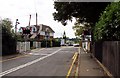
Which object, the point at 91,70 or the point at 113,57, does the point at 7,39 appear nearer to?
the point at 91,70

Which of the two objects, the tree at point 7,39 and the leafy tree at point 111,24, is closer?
the leafy tree at point 111,24

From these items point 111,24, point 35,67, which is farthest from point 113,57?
point 35,67

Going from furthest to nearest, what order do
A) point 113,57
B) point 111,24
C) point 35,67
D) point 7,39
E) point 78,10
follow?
point 7,39, point 78,10, point 35,67, point 111,24, point 113,57

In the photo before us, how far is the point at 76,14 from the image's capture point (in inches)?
1834

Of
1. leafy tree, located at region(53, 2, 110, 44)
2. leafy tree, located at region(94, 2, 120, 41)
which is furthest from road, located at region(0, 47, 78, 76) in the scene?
leafy tree, located at region(53, 2, 110, 44)

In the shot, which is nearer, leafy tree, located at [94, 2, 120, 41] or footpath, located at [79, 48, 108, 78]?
footpath, located at [79, 48, 108, 78]

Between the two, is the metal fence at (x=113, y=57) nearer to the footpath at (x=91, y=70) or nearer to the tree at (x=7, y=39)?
the footpath at (x=91, y=70)

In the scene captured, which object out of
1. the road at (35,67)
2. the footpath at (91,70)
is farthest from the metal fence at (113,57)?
the road at (35,67)

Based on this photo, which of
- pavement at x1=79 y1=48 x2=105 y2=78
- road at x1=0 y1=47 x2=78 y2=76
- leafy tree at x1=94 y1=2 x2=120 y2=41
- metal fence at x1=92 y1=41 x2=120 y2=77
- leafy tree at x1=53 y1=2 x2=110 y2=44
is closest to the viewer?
metal fence at x1=92 y1=41 x2=120 y2=77

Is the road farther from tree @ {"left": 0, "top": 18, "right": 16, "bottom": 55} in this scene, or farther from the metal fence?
tree @ {"left": 0, "top": 18, "right": 16, "bottom": 55}

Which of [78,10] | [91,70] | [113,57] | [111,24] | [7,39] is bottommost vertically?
[91,70]

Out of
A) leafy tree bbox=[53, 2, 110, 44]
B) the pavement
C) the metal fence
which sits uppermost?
leafy tree bbox=[53, 2, 110, 44]

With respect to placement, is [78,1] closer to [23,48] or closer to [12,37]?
[12,37]

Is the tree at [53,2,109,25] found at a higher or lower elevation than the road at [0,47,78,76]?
higher
